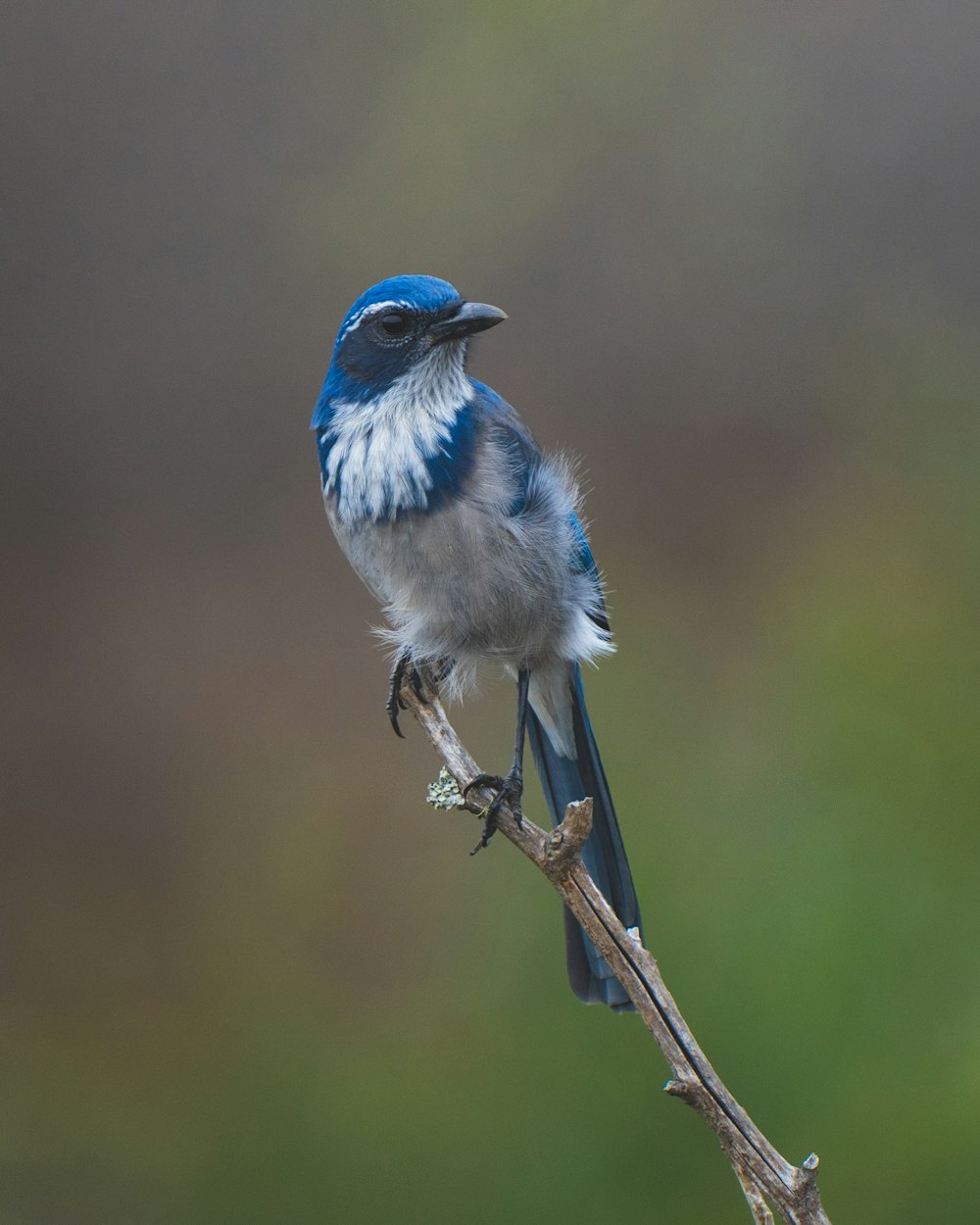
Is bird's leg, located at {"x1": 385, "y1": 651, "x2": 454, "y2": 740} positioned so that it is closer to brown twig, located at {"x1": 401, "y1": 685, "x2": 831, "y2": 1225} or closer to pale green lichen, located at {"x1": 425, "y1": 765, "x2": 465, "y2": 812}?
pale green lichen, located at {"x1": 425, "y1": 765, "x2": 465, "y2": 812}

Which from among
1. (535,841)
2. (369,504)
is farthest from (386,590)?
(535,841)

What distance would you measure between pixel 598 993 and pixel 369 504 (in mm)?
805

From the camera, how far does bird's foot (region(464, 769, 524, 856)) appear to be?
1784 mm

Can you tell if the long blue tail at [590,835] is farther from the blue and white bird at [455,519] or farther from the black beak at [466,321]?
the black beak at [466,321]

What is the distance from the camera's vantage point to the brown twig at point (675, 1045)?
1.24 meters

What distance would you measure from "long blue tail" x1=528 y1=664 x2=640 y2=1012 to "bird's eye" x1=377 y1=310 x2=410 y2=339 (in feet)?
2.05

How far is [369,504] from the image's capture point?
77.4 inches

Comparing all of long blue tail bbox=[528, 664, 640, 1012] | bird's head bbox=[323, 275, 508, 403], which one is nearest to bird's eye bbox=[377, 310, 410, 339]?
bird's head bbox=[323, 275, 508, 403]

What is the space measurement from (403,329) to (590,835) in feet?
2.71

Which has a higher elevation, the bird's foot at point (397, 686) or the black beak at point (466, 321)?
the black beak at point (466, 321)

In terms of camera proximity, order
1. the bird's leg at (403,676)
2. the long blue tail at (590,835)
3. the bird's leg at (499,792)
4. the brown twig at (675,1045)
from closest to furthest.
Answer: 1. the brown twig at (675,1045)
2. the bird's leg at (499,792)
3. the long blue tail at (590,835)
4. the bird's leg at (403,676)

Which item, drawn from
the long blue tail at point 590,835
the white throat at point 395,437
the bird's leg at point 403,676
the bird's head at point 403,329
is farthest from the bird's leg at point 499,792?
the bird's head at point 403,329

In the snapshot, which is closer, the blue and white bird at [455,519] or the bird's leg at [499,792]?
the bird's leg at [499,792]

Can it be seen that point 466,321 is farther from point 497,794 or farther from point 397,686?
point 497,794
